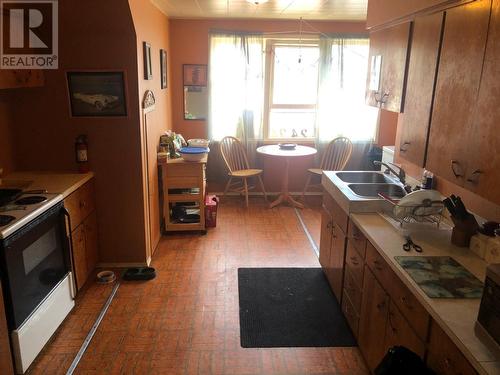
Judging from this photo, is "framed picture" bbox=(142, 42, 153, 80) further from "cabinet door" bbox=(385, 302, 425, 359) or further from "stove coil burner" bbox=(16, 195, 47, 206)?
"cabinet door" bbox=(385, 302, 425, 359)

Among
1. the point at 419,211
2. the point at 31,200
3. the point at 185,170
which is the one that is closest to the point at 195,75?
the point at 185,170

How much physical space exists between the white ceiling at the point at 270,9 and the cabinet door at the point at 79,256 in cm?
247

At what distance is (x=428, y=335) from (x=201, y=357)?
1.45 m

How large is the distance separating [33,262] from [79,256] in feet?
2.38

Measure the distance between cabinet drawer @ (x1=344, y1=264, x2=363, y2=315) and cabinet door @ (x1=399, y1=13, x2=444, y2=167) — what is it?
2.93 feet

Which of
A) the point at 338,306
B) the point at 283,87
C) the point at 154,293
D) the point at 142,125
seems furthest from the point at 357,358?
the point at 283,87

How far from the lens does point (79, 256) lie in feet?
10.2

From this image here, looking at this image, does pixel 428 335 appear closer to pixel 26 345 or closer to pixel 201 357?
pixel 201 357

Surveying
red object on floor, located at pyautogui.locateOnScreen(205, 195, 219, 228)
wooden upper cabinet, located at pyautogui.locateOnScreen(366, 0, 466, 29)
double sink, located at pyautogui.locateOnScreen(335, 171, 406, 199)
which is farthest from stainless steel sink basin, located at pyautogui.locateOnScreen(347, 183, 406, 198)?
red object on floor, located at pyautogui.locateOnScreen(205, 195, 219, 228)

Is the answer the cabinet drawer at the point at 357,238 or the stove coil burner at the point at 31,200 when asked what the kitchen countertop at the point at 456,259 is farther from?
the stove coil burner at the point at 31,200

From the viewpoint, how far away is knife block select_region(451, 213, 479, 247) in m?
2.10

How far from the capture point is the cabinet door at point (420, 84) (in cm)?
202

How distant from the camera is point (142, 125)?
353 cm

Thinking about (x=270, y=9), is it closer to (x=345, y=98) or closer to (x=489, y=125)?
(x=345, y=98)
